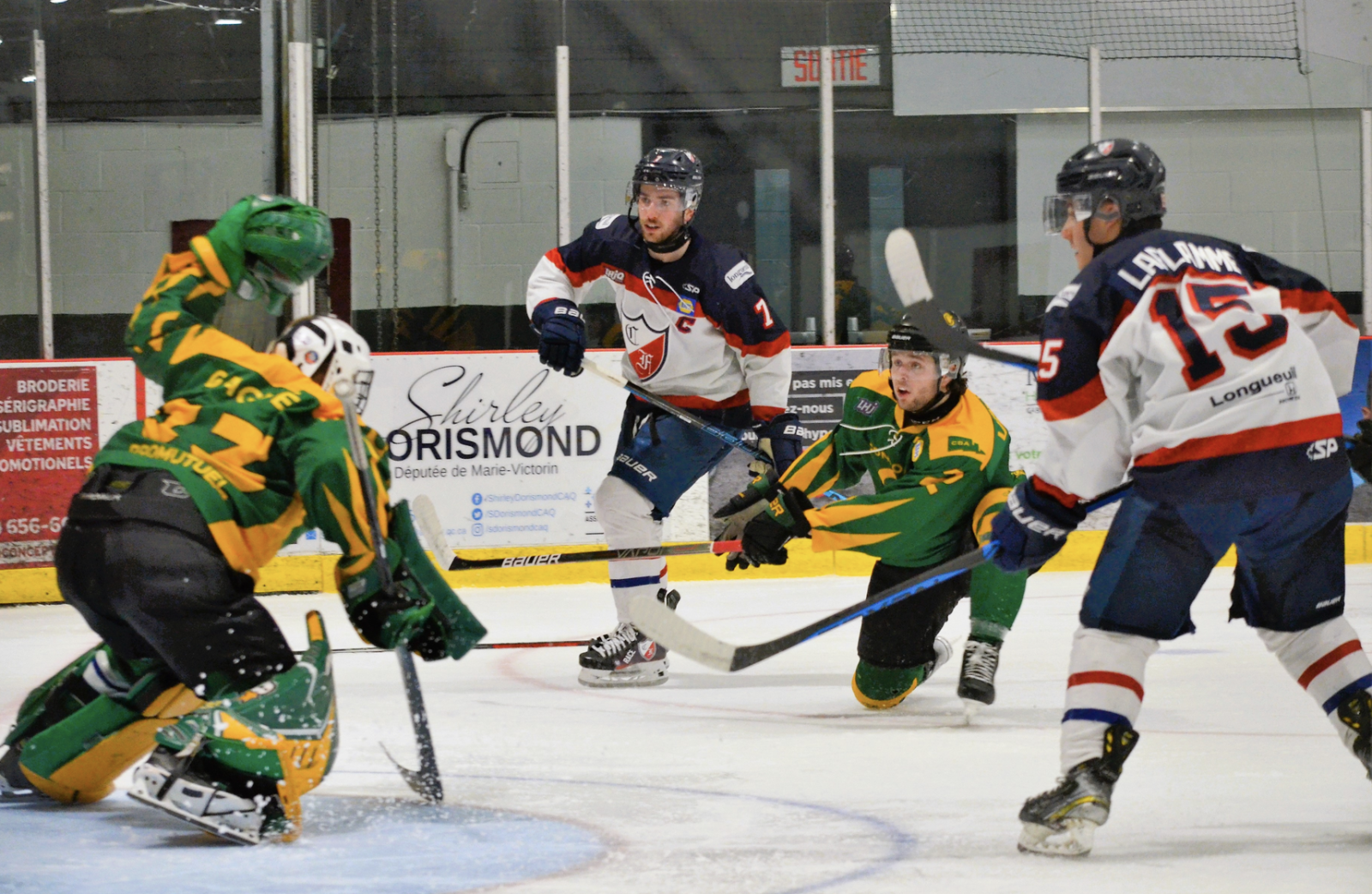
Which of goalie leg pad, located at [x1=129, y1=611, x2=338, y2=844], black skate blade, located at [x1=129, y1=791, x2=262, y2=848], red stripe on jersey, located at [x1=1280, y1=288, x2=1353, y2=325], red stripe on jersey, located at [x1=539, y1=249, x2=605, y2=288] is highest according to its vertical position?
red stripe on jersey, located at [x1=539, y1=249, x2=605, y2=288]

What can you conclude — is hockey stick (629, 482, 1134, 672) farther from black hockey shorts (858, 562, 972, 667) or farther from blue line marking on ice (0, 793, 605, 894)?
black hockey shorts (858, 562, 972, 667)

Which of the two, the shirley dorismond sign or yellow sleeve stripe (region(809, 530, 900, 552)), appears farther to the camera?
the shirley dorismond sign

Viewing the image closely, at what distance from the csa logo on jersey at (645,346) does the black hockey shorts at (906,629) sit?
3.35 ft

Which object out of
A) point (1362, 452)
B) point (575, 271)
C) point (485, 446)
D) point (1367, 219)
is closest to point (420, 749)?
point (1362, 452)

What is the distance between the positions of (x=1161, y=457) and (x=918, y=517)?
1.27m

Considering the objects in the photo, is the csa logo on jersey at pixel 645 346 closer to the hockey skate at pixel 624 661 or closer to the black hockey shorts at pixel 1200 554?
the hockey skate at pixel 624 661

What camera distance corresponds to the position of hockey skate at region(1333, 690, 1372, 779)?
230 cm

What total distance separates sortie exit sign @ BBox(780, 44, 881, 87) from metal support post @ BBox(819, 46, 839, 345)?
6cm

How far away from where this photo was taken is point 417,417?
5867mm

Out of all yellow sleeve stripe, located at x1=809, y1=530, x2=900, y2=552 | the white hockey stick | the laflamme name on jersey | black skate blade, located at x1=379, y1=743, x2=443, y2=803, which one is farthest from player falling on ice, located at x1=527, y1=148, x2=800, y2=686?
the laflamme name on jersey

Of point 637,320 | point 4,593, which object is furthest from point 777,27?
point 4,593

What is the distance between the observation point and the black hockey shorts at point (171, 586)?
227 cm

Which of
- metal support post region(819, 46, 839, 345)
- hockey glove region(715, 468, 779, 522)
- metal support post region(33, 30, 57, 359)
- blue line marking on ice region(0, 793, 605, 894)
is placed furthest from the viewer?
metal support post region(819, 46, 839, 345)

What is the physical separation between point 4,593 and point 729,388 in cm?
292
